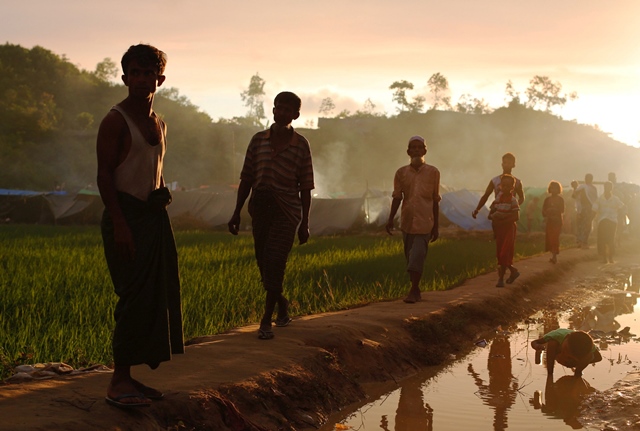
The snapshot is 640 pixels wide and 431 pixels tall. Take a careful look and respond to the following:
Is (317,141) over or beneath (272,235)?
over

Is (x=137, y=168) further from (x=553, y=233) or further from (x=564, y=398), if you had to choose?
(x=553, y=233)

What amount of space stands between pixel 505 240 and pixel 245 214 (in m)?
20.5

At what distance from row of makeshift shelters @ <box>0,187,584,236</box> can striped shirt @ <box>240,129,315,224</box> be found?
20.9m

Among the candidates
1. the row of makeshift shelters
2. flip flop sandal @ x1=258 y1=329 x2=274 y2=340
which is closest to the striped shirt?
flip flop sandal @ x1=258 y1=329 x2=274 y2=340

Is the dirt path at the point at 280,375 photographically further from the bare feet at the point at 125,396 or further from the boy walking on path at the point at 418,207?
the boy walking on path at the point at 418,207

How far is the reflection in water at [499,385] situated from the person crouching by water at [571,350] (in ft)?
1.26

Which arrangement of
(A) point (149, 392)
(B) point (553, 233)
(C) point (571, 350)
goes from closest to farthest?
(A) point (149, 392) → (C) point (571, 350) → (B) point (553, 233)

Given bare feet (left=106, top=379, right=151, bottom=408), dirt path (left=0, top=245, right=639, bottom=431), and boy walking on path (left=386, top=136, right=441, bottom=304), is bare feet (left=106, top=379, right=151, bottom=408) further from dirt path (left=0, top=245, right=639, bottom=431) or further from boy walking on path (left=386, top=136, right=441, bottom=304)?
boy walking on path (left=386, top=136, right=441, bottom=304)

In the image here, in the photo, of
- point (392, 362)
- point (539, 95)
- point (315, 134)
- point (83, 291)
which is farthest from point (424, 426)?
point (539, 95)

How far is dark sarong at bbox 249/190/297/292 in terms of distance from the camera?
6.50 meters

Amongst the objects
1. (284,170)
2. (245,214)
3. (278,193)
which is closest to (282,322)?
(278,193)

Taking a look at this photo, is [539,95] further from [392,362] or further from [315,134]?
[392,362]

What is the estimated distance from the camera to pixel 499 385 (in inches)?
261

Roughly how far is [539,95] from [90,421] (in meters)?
85.7
